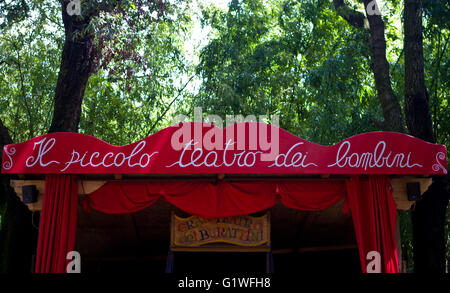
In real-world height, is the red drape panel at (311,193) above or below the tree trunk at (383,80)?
below

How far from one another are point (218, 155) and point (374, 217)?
2.21m

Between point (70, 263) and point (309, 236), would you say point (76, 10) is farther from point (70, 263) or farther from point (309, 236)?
point (309, 236)

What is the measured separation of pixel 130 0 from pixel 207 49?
5647 mm

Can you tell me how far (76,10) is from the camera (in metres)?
9.60

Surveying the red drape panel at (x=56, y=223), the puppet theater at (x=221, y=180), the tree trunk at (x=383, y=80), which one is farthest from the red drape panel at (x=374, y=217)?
the red drape panel at (x=56, y=223)

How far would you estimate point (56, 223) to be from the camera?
6.57m

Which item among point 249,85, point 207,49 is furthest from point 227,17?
point 249,85

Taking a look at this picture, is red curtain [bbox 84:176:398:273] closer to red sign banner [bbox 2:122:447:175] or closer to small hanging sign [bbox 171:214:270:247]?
small hanging sign [bbox 171:214:270:247]

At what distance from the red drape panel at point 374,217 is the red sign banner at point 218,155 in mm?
301

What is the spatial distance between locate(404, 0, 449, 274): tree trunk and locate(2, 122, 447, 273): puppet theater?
1354 millimetres

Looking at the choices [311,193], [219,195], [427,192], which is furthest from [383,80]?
[219,195]

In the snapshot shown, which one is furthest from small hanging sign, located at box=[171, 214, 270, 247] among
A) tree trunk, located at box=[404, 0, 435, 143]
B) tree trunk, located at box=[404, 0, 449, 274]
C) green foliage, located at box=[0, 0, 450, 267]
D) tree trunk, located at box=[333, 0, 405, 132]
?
green foliage, located at box=[0, 0, 450, 267]

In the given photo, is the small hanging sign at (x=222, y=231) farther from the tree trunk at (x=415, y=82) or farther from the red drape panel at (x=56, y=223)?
the tree trunk at (x=415, y=82)

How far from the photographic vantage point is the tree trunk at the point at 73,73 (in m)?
9.41
